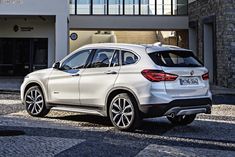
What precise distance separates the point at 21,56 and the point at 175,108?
70.5ft

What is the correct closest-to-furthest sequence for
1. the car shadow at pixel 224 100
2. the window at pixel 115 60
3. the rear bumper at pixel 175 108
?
the rear bumper at pixel 175 108 → the window at pixel 115 60 → the car shadow at pixel 224 100

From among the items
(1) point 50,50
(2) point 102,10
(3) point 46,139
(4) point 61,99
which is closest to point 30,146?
(3) point 46,139

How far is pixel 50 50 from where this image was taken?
27547 mm

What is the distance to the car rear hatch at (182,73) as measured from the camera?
8.05 metres

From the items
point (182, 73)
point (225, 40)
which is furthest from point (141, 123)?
point (225, 40)

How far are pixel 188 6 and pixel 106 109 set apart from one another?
21.8 m

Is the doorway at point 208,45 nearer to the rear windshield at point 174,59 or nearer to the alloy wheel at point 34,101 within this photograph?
the alloy wheel at point 34,101

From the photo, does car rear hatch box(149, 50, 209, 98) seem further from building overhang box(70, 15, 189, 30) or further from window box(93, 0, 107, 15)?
window box(93, 0, 107, 15)

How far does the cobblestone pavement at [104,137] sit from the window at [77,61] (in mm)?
1234

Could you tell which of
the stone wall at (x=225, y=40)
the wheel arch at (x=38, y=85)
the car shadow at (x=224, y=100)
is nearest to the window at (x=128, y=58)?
the wheel arch at (x=38, y=85)

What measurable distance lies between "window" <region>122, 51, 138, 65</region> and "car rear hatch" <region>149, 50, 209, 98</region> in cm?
34

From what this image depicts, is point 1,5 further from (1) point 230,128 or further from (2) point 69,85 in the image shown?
(1) point 230,128

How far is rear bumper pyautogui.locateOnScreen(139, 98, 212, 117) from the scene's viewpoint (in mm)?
7930

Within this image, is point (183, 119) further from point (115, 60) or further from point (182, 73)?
point (115, 60)
